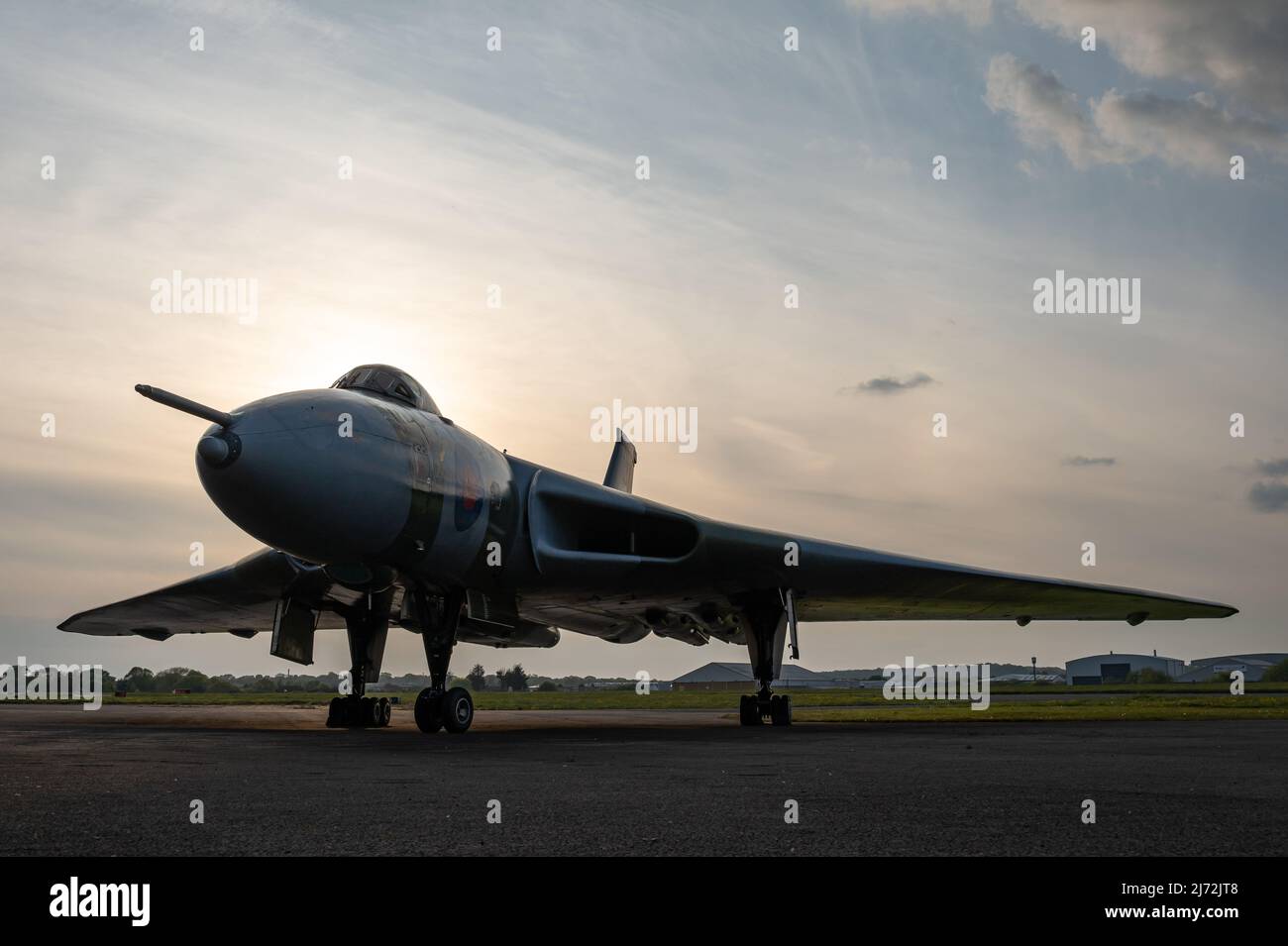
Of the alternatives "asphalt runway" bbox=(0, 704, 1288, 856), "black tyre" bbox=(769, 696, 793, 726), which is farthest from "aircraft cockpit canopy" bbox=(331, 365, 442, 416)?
"black tyre" bbox=(769, 696, 793, 726)

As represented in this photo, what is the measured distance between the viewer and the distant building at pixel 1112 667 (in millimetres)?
133000

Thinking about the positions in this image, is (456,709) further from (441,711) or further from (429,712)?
(429,712)

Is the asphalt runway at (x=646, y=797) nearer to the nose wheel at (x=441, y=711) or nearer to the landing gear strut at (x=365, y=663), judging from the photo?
the nose wheel at (x=441, y=711)

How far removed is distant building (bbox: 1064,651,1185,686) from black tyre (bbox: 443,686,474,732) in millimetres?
124566

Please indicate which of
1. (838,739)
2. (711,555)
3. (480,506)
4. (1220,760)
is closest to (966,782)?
(1220,760)

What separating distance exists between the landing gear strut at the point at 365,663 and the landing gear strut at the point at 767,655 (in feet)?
21.2

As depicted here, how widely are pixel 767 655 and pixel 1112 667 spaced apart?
132 metres

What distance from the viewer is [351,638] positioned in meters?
19.8

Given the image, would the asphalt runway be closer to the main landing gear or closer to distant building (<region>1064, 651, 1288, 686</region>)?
the main landing gear

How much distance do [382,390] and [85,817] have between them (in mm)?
9252

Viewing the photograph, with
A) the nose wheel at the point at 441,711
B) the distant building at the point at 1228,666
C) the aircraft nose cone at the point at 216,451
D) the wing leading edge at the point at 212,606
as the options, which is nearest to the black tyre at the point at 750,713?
the nose wheel at the point at 441,711

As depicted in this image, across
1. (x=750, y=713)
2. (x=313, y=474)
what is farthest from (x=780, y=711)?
(x=313, y=474)

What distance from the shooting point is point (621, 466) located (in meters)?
29.2
